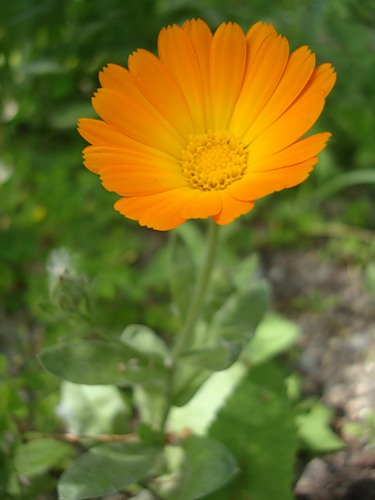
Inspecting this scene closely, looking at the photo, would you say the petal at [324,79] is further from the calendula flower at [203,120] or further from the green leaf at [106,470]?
the green leaf at [106,470]

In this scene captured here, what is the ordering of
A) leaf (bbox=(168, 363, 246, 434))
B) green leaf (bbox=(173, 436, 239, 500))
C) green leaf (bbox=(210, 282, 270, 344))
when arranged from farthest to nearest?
leaf (bbox=(168, 363, 246, 434))
green leaf (bbox=(210, 282, 270, 344))
green leaf (bbox=(173, 436, 239, 500))

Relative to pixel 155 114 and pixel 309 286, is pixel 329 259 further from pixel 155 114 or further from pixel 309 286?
pixel 155 114

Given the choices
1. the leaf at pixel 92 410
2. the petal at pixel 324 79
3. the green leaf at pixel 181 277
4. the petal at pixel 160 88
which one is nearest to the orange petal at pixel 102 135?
the petal at pixel 160 88

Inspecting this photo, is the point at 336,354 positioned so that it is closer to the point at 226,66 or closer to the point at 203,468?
the point at 203,468

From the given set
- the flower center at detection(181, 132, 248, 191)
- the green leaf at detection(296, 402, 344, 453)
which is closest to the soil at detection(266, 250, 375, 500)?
the green leaf at detection(296, 402, 344, 453)

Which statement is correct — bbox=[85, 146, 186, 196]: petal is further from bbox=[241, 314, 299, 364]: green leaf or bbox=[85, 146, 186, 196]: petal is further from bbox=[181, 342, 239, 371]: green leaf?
bbox=[241, 314, 299, 364]: green leaf

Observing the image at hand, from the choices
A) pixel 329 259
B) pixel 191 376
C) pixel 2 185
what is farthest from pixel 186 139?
pixel 329 259

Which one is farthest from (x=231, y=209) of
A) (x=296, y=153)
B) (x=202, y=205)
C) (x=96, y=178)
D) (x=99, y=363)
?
(x=96, y=178)
